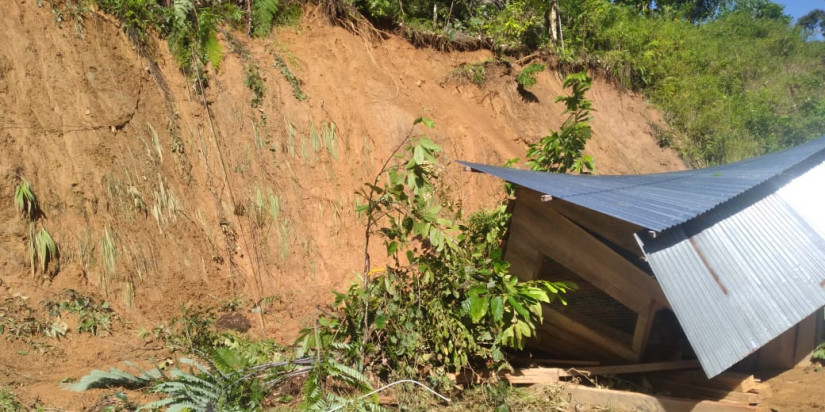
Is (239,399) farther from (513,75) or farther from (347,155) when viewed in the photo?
(513,75)

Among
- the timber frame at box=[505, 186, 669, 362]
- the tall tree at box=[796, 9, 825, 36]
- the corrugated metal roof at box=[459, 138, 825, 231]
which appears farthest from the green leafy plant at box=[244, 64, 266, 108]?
the tall tree at box=[796, 9, 825, 36]

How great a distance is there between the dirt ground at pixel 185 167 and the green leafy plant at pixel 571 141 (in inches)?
64.2

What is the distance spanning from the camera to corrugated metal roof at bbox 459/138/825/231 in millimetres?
4106

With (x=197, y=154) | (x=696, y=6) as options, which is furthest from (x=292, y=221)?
(x=696, y=6)

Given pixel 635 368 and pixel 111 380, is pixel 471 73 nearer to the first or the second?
pixel 635 368

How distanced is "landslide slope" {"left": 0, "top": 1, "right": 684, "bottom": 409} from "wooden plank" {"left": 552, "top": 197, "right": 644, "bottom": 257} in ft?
9.67

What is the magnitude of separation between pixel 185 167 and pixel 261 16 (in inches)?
→ 113

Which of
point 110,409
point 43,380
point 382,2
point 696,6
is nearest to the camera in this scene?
point 110,409

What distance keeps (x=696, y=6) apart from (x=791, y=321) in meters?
21.6

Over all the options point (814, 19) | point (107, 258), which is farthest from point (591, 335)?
point (814, 19)

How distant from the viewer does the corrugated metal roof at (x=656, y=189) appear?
4.11 meters

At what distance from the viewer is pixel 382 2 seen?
30.0 ft

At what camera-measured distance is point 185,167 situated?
266 inches

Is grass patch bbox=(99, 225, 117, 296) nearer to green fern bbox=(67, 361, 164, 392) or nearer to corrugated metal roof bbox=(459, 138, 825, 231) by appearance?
green fern bbox=(67, 361, 164, 392)
